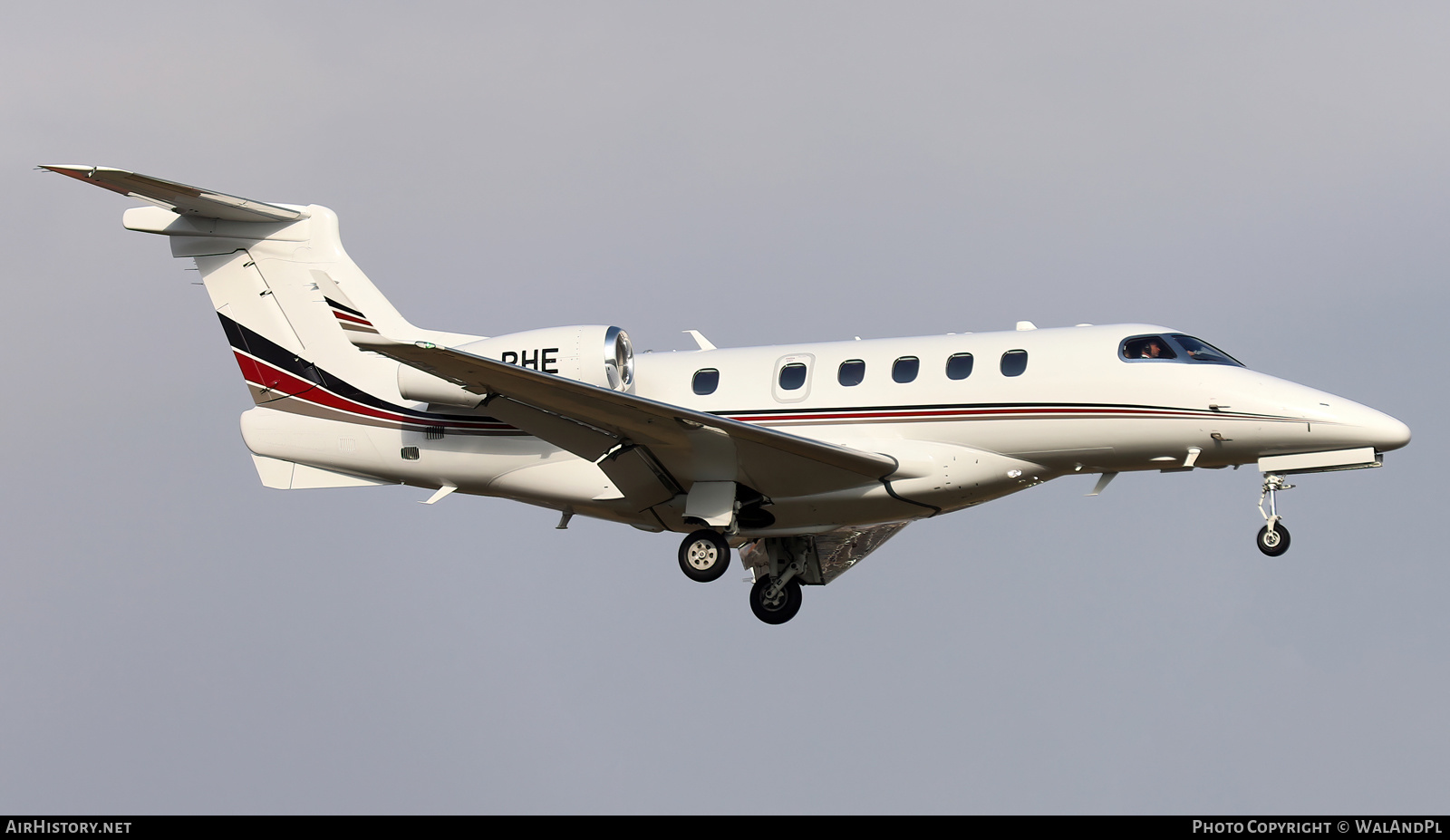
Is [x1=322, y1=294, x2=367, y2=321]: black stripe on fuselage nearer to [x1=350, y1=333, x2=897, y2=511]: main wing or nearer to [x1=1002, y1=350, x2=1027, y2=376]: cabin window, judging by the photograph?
[x1=350, y1=333, x2=897, y2=511]: main wing

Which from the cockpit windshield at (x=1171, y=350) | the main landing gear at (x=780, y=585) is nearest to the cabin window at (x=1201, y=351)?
the cockpit windshield at (x=1171, y=350)

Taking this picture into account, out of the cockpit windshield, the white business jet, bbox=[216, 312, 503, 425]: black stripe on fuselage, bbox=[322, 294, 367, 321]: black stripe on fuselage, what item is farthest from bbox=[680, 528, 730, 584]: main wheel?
bbox=[322, 294, 367, 321]: black stripe on fuselage

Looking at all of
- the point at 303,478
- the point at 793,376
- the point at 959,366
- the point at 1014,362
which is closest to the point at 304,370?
the point at 303,478

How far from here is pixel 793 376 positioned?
2131cm

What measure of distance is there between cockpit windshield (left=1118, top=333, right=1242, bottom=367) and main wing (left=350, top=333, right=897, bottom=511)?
10.9ft

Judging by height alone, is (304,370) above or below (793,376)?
above

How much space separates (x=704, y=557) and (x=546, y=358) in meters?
3.27

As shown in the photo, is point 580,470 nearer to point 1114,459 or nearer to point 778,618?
point 778,618

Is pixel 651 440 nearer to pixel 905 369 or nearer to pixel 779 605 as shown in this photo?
pixel 905 369

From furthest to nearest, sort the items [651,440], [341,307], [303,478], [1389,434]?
[341,307], [303,478], [651,440], [1389,434]

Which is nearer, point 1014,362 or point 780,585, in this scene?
point 1014,362

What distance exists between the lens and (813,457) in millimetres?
20031

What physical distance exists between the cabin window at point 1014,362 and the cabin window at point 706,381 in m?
3.88

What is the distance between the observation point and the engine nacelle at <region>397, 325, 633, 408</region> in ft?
67.2
